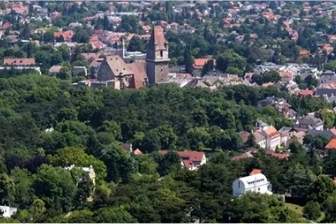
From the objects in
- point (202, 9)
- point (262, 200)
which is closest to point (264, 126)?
point (262, 200)

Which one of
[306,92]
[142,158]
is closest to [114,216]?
[142,158]

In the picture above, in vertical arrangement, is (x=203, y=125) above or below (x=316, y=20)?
above

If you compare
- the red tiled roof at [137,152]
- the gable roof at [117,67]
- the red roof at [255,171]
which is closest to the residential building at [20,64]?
the gable roof at [117,67]

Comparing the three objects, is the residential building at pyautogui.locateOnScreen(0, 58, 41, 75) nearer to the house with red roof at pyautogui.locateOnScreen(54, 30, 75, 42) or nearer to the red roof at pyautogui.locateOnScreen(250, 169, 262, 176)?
the house with red roof at pyautogui.locateOnScreen(54, 30, 75, 42)

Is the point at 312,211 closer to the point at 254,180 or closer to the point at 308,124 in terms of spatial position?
the point at 254,180

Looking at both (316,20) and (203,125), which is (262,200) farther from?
(316,20)

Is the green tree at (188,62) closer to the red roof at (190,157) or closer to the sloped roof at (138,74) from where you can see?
the sloped roof at (138,74)
